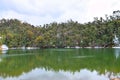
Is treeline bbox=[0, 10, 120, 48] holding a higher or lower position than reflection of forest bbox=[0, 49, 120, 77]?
higher

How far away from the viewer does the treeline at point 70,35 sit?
3465 inches

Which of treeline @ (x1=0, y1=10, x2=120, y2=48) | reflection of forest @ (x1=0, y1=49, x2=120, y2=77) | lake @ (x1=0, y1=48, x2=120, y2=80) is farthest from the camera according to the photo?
treeline @ (x1=0, y1=10, x2=120, y2=48)

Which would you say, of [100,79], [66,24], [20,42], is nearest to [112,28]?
[66,24]

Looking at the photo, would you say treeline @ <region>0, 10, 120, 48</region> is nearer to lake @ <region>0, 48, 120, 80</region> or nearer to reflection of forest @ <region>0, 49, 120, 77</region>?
reflection of forest @ <region>0, 49, 120, 77</region>

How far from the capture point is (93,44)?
3514 inches

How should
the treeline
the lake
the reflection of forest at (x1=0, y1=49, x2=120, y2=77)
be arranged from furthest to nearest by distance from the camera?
the treeline
the reflection of forest at (x1=0, y1=49, x2=120, y2=77)
the lake

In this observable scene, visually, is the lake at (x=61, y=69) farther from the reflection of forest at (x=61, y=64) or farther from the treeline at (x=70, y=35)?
the treeline at (x=70, y=35)

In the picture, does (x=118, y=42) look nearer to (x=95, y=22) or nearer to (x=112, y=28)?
(x=112, y=28)

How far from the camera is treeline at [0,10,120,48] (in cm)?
8800

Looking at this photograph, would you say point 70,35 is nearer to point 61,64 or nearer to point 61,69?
point 61,64

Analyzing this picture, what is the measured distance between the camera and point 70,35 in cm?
9856

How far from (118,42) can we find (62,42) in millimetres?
21560

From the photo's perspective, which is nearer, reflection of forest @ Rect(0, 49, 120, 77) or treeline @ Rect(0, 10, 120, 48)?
reflection of forest @ Rect(0, 49, 120, 77)

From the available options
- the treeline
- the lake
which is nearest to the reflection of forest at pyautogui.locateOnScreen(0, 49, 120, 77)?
the lake
